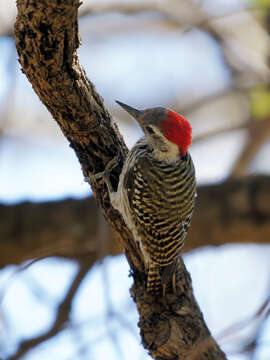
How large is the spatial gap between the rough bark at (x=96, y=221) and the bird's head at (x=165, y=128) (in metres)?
2.52

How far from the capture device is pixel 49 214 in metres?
7.55

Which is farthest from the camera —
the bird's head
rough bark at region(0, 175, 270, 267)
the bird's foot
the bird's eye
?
rough bark at region(0, 175, 270, 267)

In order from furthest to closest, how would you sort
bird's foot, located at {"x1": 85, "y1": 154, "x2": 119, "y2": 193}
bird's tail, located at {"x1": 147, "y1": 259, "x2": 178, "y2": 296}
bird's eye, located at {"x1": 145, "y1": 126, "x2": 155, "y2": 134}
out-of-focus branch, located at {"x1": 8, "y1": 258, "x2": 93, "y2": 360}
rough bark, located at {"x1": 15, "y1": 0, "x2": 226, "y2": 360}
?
out-of-focus branch, located at {"x1": 8, "y1": 258, "x2": 93, "y2": 360} → bird's eye, located at {"x1": 145, "y1": 126, "x2": 155, "y2": 134} → bird's tail, located at {"x1": 147, "y1": 259, "x2": 178, "y2": 296} → bird's foot, located at {"x1": 85, "y1": 154, "x2": 119, "y2": 193} → rough bark, located at {"x1": 15, "y1": 0, "x2": 226, "y2": 360}

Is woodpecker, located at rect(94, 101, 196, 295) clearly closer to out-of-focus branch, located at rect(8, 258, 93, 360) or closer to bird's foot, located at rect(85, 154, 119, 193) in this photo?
bird's foot, located at rect(85, 154, 119, 193)

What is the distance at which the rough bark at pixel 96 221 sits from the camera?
24.4 feet

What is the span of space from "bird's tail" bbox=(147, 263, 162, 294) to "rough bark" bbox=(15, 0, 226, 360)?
0.07 meters

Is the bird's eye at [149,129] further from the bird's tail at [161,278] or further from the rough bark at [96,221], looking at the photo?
the rough bark at [96,221]

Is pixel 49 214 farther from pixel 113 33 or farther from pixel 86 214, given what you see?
pixel 113 33

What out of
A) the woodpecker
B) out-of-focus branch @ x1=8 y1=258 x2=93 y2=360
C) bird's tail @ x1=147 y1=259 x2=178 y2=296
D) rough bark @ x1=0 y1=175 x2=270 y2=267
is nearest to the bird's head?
the woodpecker

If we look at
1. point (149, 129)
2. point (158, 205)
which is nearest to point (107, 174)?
point (158, 205)

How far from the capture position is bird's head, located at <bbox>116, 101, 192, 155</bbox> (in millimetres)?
4836

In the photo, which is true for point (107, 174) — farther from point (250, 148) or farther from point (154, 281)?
point (250, 148)

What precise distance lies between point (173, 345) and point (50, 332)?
170cm

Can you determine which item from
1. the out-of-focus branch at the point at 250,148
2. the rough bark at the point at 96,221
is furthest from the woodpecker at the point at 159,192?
→ the out-of-focus branch at the point at 250,148
